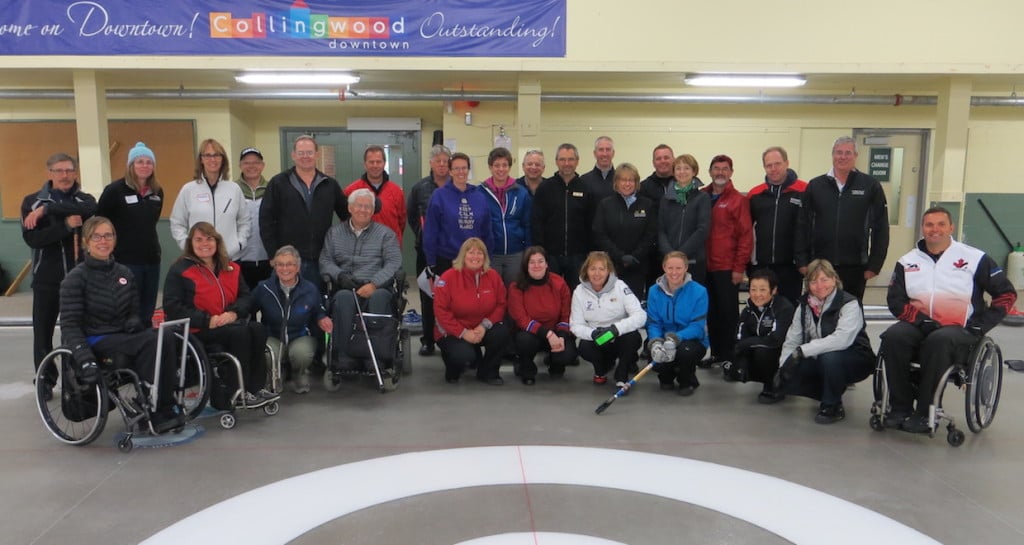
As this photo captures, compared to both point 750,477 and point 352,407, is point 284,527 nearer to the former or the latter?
point 352,407

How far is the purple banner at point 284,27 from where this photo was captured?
6312mm

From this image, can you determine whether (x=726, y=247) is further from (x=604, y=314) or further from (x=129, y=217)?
(x=129, y=217)

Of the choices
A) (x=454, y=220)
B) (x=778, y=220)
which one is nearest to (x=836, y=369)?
(x=778, y=220)

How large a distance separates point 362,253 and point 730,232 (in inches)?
96.5

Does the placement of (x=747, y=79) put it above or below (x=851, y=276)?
above

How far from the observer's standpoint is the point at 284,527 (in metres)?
2.51

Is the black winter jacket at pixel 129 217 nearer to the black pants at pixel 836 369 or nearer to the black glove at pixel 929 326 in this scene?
the black pants at pixel 836 369

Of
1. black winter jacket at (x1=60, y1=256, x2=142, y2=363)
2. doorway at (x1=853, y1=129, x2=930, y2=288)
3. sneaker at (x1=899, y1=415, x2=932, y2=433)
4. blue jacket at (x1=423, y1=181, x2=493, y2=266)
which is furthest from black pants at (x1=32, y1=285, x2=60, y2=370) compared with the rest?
doorway at (x1=853, y1=129, x2=930, y2=288)

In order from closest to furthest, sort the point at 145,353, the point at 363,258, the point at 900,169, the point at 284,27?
the point at 145,353 → the point at 363,258 → the point at 284,27 → the point at 900,169

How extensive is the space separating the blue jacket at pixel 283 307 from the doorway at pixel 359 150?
4.57 m

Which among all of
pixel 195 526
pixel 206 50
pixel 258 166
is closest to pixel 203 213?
pixel 258 166

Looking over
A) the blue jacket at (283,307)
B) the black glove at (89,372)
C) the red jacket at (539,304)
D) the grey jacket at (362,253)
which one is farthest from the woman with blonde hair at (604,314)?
the black glove at (89,372)

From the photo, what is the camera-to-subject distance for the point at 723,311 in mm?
4773

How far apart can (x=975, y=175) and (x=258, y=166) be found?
8636mm
